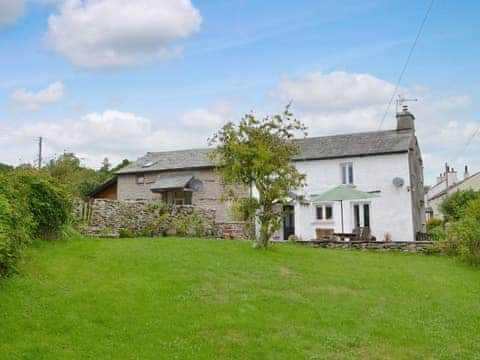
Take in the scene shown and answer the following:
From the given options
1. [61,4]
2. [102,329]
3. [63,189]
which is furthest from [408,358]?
[61,4]

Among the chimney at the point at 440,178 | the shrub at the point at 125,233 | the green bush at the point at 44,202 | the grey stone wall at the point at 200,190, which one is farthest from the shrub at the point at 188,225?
the chimney at the point at 440,178

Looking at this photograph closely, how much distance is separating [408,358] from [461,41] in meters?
12.6

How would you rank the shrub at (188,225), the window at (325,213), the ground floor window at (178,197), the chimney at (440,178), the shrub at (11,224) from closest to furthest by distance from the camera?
1. the shrub at (11,224)
2. the shrub at (188,225)
3. the window at (325,213)
4. the ground floor window at (178,197)
5. the chimney at (440,178)

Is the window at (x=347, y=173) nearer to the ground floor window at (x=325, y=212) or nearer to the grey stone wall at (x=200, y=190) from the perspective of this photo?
the ground floor window at (x=325, y=212)

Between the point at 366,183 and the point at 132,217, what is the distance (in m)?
13.9

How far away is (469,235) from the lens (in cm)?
1844

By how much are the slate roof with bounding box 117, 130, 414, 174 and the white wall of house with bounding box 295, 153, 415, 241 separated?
16.8 inches

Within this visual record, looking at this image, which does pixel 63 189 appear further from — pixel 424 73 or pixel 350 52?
pixel 424 73

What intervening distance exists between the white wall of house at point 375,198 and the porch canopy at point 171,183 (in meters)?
7.37

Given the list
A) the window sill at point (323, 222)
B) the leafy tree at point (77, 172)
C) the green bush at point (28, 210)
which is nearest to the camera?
the green bush at point (28, 210)

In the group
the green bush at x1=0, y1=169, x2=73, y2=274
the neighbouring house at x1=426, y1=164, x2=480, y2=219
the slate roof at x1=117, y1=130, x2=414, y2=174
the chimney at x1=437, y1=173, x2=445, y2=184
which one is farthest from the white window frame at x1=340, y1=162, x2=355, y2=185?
the chimney at x1=437, y1=173, x2=445, y2=184

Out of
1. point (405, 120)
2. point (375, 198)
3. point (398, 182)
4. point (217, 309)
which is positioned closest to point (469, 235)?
point (398, 182)

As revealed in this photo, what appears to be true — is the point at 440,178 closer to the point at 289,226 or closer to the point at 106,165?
the point at 289,226

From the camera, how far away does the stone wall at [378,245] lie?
71.3 feet
